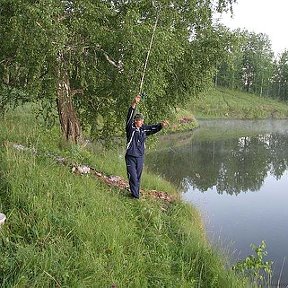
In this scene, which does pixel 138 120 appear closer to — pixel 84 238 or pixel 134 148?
pixel 134 148

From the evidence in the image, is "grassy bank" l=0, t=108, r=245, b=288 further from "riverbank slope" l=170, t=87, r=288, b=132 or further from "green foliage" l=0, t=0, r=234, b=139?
"riverbank slope" l=170, t=87, r=288, b=132

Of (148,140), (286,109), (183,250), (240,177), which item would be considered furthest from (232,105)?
(183,250)

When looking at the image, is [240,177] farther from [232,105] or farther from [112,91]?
[232,105]

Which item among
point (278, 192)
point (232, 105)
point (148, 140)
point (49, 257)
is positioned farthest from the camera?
point (232, 105)

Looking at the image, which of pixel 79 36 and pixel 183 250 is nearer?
pixel 183 250

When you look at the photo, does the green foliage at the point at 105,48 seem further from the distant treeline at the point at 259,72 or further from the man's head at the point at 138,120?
the distant treeline at the point at 259,72

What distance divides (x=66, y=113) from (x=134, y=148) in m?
5.01

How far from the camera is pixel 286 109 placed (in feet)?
335

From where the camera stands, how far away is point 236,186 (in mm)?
23812

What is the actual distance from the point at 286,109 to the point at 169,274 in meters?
101

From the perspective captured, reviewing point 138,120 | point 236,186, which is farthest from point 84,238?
point 236,186

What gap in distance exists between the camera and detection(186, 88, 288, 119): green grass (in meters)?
83.4

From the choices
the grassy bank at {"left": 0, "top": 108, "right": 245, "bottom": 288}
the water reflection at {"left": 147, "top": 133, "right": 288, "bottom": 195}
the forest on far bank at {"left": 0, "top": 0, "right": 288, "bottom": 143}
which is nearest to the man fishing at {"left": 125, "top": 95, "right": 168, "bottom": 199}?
the grassy bank at {"left": 0, "top": 108, "right": 245, "bottom": 288}

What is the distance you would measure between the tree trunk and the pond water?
526cm
